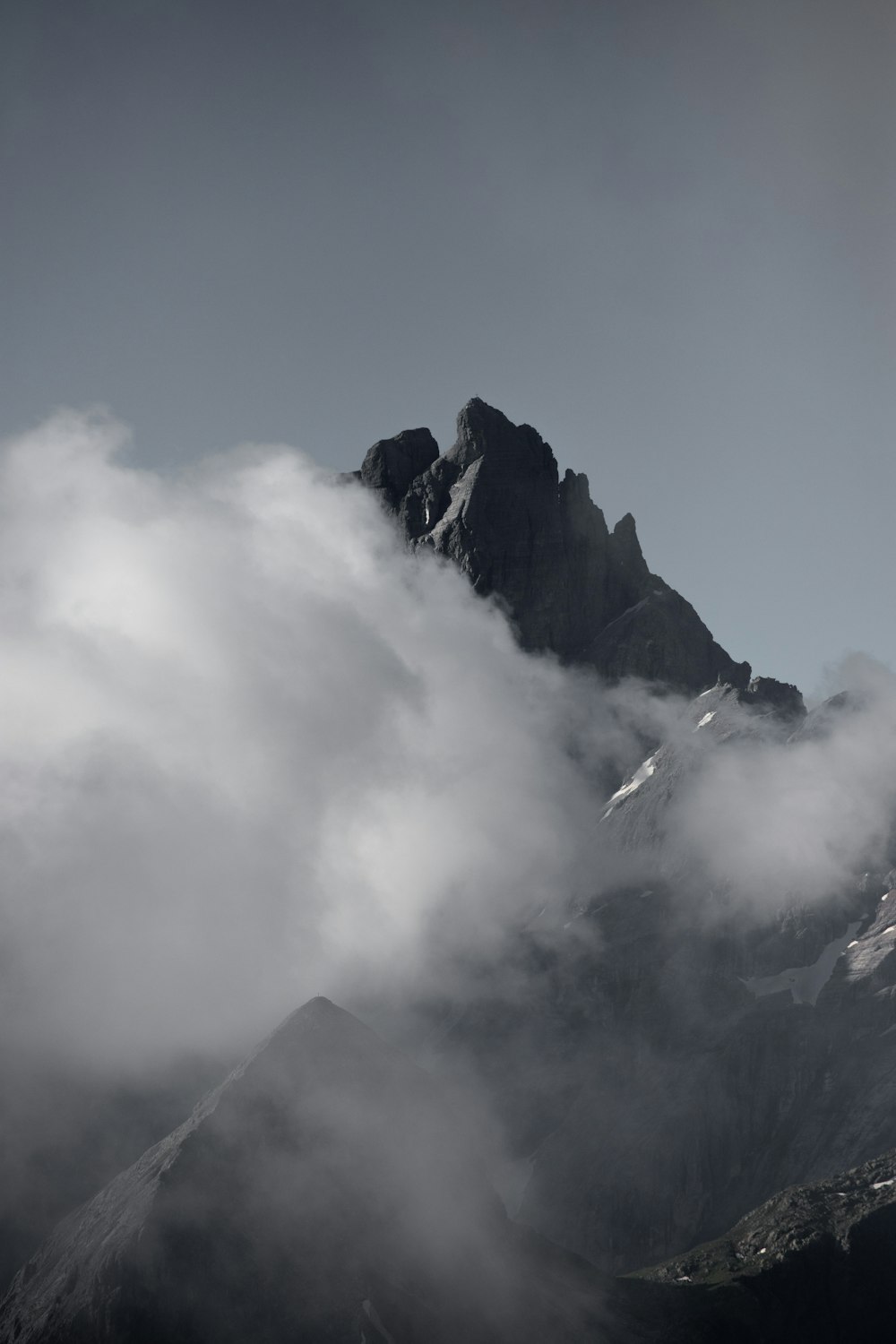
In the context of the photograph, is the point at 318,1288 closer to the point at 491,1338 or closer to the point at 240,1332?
the point at 240,1332

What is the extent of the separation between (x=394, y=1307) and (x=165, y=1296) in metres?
35.5

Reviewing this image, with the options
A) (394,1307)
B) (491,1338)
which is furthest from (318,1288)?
(491,1338)

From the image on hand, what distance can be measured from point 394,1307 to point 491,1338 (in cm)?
1622

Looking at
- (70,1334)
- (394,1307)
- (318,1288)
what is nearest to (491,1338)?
(394,1307)

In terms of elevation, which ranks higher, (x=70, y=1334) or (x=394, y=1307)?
(x=70, y=1334)

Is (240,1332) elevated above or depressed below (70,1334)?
below

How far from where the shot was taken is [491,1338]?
199125 mm

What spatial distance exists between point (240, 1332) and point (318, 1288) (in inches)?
517

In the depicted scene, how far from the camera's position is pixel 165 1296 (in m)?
198

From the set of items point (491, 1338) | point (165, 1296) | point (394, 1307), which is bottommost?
point (491, 1338)

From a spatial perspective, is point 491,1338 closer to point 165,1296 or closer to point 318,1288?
point 318,1288

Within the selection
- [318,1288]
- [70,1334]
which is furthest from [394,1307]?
[70,1334]

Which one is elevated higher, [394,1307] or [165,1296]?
[165,1296]

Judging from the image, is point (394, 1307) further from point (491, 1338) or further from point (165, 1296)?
point (165, 1296)
